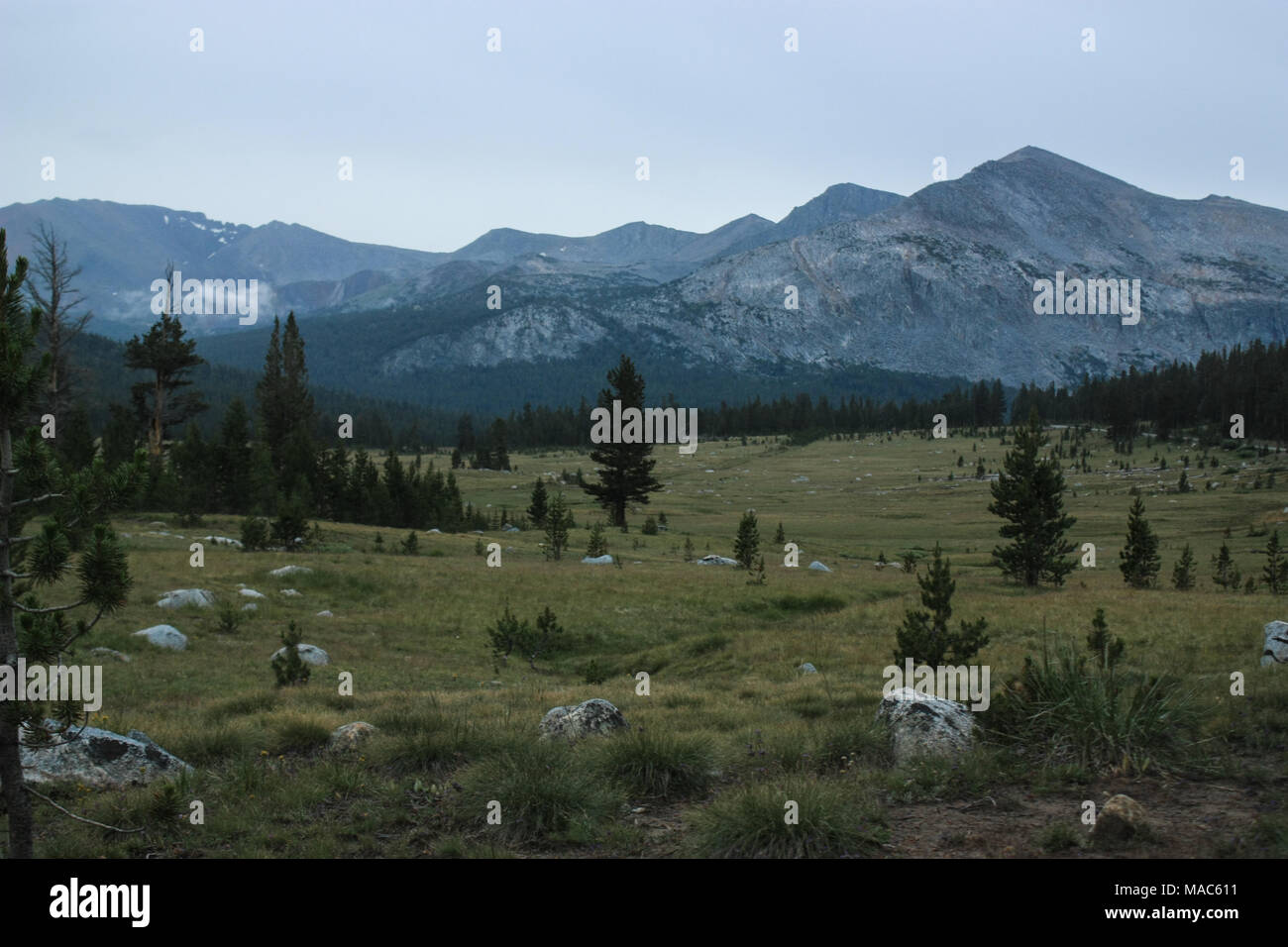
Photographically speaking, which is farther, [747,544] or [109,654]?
[747,544]

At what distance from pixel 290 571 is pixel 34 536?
78.8 ft

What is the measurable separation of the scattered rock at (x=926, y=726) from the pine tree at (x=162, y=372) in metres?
51.1

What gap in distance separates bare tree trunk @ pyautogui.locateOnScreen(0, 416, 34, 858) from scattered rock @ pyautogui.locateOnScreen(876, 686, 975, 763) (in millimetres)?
7838

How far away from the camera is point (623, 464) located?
203 feet

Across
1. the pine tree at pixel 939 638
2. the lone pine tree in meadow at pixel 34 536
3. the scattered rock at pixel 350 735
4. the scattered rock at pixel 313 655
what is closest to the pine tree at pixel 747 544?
the pine tree at pixel 939 638

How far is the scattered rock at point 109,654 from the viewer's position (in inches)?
674

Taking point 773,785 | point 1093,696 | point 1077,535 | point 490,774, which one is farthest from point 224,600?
point 1077,535

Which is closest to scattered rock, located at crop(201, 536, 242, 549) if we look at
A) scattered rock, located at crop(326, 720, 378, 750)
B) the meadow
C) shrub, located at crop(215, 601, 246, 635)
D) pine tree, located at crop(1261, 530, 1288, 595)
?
the meadow

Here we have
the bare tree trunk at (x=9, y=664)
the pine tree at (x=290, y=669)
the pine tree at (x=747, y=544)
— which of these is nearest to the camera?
the bare tree trunk at (x=9, y=664)

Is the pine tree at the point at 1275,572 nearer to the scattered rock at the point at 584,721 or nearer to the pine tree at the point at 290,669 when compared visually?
the scattered rock at the point at 584,721

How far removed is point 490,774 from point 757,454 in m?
129

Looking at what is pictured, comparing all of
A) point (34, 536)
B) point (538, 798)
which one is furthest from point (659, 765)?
point (34, 536)

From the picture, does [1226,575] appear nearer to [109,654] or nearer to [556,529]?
[556,529]

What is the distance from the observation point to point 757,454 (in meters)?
135
